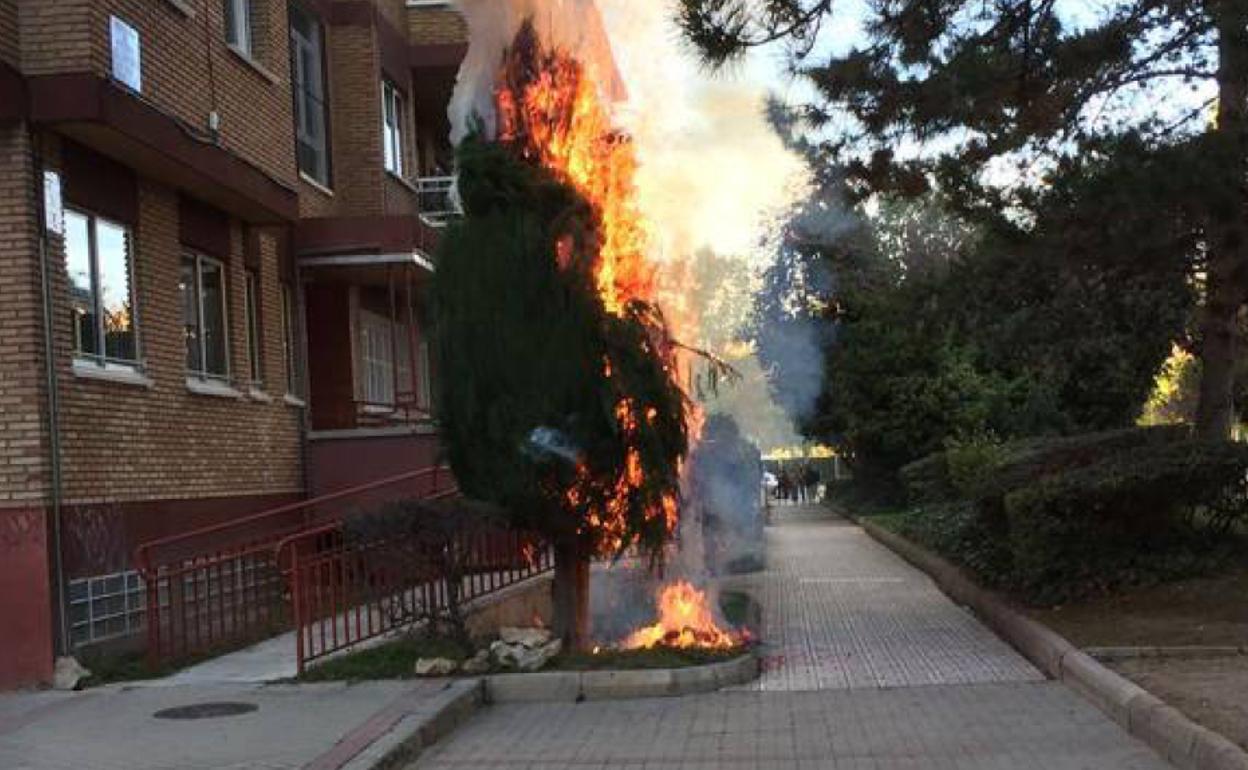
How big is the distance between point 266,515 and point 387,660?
3.64 metres

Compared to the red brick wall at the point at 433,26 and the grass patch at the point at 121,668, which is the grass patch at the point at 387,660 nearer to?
the grass patch at the point at 121,668

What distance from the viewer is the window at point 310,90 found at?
17125 millimetres

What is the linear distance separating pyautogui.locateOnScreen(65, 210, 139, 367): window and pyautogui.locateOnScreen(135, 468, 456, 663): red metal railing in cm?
166

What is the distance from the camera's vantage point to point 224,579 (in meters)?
12.4

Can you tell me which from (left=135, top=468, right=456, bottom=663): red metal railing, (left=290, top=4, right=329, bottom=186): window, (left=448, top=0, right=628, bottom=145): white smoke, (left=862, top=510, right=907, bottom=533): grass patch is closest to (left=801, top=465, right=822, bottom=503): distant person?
(left=862, top=510, right=907, bottom=533): grass patch

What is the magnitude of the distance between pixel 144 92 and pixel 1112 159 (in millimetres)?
7937

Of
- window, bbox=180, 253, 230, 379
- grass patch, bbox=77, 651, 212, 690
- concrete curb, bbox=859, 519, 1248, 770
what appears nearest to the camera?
concrete curb, bbox=859, 519, 1248, 770

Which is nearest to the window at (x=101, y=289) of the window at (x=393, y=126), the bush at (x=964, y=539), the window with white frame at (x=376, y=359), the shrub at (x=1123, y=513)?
the window with white frame at (x=376, y=359)

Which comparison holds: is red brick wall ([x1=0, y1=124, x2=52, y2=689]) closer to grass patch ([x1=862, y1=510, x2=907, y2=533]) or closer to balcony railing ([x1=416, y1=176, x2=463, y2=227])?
balcony railing ([x1=416, y1=176, x2=463, y2=227])

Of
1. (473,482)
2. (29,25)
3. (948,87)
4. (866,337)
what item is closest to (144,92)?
(29,25)

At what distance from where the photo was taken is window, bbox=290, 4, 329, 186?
17.1 metres

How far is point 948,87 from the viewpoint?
10516mm

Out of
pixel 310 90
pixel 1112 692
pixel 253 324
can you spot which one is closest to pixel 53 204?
pixel 253 324

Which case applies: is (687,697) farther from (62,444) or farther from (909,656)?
(62,444)
